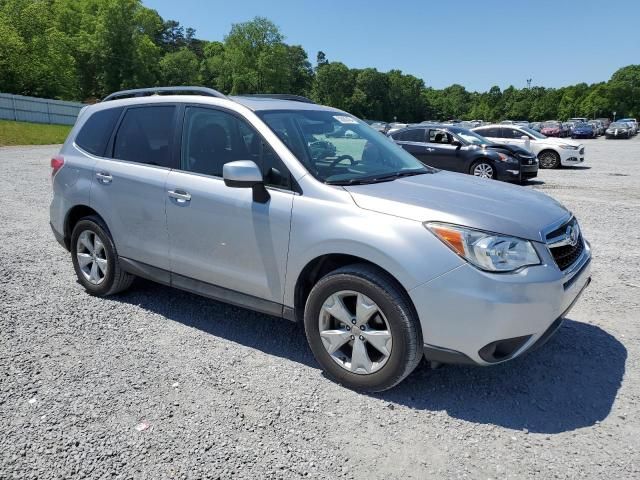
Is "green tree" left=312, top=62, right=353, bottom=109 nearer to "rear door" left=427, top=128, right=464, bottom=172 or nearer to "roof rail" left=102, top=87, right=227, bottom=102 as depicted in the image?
"rear door" left=427, top=128, right=464, bottom=172

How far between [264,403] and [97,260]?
2557mm

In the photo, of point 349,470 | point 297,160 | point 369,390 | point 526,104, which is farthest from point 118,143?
point 526,104

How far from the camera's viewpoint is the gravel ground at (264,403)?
2605 mm

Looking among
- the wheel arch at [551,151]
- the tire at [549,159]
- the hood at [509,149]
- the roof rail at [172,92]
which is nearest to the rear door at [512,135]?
the wheel arch at [551,151]

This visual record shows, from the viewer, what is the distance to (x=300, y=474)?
8.27 feet

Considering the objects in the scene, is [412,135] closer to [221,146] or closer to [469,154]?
[469,154]

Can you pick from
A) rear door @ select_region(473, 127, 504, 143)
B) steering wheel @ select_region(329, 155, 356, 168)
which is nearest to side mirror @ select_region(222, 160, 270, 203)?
steering wheel @ select_region(329, 155, 356, 168)

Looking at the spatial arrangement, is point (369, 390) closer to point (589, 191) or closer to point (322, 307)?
point (322, 307)

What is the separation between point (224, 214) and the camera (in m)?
3.68

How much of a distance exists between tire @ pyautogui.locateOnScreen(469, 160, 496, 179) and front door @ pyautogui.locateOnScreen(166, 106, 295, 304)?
1071 centimetres

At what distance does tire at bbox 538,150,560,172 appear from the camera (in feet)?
60.4

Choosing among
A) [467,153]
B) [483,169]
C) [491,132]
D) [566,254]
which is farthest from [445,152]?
[566,254]

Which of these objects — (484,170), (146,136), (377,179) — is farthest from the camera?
(484,170)

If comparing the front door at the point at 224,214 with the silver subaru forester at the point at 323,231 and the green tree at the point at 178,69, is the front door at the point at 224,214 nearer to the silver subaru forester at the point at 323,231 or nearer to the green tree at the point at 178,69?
the silver subaru forester at the point at 323,231
